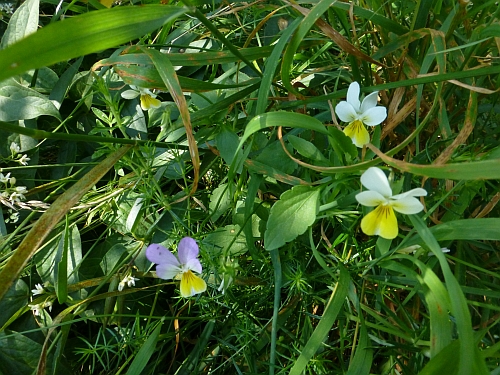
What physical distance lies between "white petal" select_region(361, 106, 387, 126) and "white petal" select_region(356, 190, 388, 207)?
0.56 ft

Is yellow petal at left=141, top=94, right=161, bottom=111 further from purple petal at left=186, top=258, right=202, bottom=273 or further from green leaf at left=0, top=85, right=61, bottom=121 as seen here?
purple petal at left=186, top=258, right=202, bottom=273

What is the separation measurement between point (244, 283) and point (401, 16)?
1.86 feet

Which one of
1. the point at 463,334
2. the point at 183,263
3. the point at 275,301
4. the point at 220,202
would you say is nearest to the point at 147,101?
the point at 220,202

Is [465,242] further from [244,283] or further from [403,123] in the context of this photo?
[244,283]

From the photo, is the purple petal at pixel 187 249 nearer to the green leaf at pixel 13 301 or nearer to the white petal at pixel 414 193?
the white petal at pixel 414 193

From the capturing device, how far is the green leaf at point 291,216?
27.5 inches

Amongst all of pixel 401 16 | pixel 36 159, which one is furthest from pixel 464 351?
pixel 36 159

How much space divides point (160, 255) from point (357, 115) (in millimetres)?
370

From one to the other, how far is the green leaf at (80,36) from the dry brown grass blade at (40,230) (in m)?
0.25

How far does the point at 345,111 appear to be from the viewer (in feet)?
2.43

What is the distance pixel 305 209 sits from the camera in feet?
2.33

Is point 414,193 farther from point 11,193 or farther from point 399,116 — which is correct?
point 11,193

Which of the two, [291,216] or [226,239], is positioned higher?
[291,216]

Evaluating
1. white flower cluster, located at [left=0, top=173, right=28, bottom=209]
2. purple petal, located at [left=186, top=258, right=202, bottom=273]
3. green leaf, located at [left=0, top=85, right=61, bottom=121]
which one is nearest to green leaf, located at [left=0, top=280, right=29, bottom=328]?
white flower cluster, located at [left=0, top=173, right=28, bottom=209]
